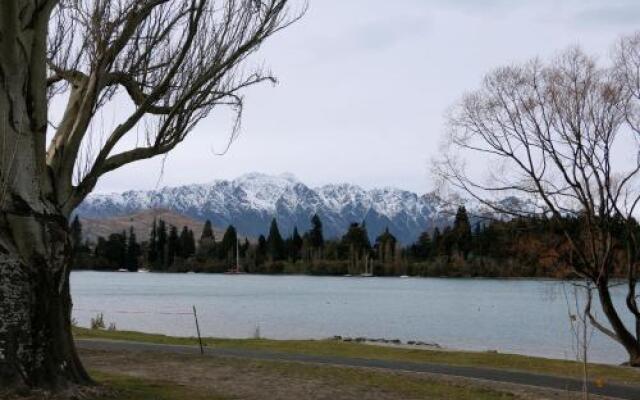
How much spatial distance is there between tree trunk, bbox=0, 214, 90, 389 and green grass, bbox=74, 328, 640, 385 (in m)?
11.5

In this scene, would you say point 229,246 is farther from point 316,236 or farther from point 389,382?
point 389,382

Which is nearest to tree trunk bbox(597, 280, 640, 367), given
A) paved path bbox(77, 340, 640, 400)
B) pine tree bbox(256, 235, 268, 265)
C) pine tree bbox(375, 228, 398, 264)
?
paved path bbox(77, 340, 640, 400)

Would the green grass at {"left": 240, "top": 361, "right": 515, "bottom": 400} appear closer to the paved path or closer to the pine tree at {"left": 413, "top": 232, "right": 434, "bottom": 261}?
the paved path

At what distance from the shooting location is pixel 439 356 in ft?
72.2

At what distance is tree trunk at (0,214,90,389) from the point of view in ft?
34.1

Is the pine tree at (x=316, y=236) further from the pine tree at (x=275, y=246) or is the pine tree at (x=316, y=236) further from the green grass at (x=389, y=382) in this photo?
the green grass at (x=389, y=382)

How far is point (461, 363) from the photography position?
20.0 metres

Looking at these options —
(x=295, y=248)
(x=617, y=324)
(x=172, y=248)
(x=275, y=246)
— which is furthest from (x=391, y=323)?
(x=172, y=248)

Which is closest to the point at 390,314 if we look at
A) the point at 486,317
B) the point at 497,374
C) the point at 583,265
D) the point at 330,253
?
the point at 486,317

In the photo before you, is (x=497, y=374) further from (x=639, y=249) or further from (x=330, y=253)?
(x=330, y=253)

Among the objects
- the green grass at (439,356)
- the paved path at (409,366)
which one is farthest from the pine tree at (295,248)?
the paved path at (409,366)

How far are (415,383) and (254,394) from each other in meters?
3.68

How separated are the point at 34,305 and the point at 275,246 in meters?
176

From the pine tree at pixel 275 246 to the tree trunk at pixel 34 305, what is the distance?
6809 inches
